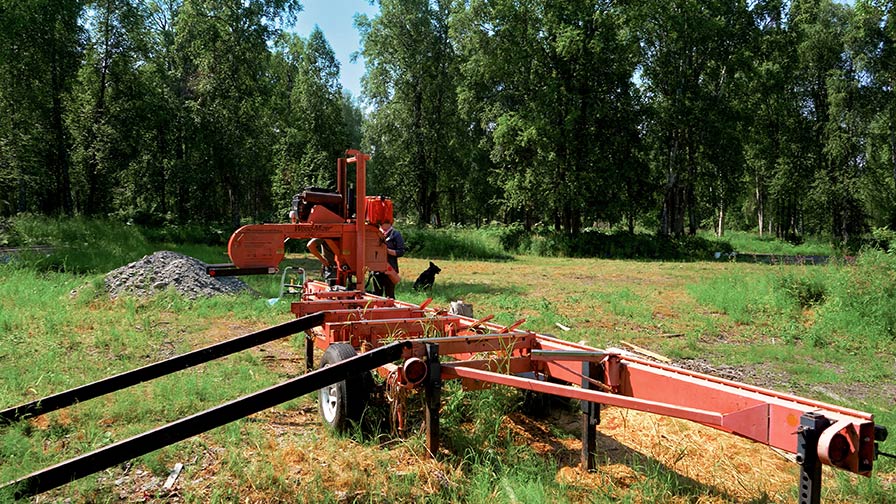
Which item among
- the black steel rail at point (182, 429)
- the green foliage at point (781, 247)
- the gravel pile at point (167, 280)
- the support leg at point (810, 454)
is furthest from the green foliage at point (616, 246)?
the support leg at point (810, 454)

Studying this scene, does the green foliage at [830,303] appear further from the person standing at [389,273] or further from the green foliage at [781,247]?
the green foliage at [781,247]

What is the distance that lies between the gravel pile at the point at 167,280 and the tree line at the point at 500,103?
1484 centimetres

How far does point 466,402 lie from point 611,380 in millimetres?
1438

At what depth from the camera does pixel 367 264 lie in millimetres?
7375

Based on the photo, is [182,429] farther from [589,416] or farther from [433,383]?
[589,416]

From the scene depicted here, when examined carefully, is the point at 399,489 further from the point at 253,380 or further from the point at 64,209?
the point at 64,209

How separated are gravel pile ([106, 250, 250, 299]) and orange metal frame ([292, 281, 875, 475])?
227 inches

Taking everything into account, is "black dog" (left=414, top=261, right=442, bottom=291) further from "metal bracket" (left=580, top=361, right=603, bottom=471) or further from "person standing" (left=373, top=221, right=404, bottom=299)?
"metal bracket" (left=580, top=361, right=603, bottom=471)

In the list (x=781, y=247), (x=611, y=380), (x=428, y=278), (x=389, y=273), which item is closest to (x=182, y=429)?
(x=611, y=380)

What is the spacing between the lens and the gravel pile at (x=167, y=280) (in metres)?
10.1

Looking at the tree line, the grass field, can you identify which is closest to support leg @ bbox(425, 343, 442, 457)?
the grass field

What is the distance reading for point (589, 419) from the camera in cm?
353

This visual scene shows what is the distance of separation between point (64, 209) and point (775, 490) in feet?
103

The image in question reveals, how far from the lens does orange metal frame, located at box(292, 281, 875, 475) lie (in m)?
2.34
